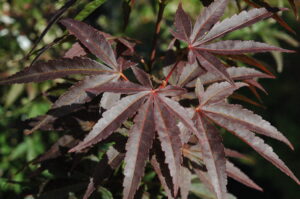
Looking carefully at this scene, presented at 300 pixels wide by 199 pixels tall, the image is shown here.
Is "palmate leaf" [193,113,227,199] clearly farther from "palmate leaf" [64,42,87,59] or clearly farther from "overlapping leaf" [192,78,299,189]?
"palmate leaf" [64,42,87,59]

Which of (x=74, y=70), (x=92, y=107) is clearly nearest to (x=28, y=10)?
(x=92, y=107)

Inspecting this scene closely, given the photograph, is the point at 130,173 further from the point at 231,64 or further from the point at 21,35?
the point at 21,35

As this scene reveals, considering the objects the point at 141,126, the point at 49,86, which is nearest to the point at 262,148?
the point at 141,126

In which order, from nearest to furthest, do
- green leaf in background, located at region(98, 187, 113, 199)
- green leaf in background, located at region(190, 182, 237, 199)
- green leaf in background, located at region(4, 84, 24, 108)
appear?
1. green leaf in background, located at region(98, 187, 113, 199)
2. green leaf in background, located at region(190, 182, 237, 199)
3. green leaf in background, located at region(4, 84, 24, 108)

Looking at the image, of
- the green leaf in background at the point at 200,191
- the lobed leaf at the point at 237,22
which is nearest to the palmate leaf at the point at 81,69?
the lobed leaf at the point at 237,22

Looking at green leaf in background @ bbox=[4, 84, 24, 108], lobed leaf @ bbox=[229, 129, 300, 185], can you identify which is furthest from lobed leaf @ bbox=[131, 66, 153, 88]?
green leaf in background @ bbox=[4, 84, 24, 108]

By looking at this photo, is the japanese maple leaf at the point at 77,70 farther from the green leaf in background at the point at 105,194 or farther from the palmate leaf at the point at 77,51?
the green leaf in background at the point at 105,194
